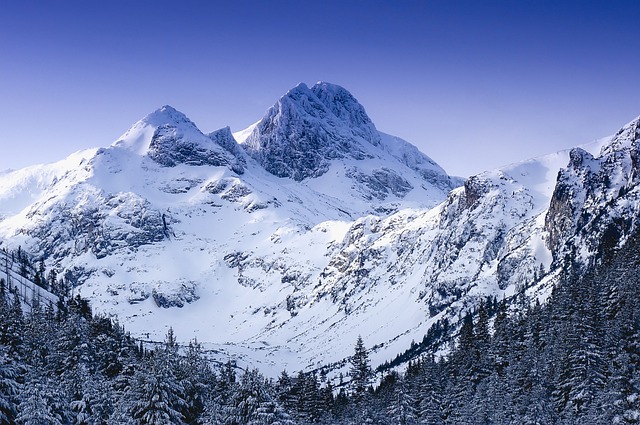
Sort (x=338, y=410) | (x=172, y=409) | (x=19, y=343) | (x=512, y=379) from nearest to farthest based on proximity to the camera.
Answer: (x=172, y=409) < (x=19, y=343) < (x=512, y=379) < (x=338, y=410)

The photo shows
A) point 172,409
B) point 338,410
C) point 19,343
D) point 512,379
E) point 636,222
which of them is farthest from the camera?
point 636,222

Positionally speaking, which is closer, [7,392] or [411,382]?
[7,392]

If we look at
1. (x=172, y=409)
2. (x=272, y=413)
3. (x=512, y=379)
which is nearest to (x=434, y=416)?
(x=512, y=379)

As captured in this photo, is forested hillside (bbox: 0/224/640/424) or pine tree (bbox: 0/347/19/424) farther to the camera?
forested hillside (bbox: 0/224/640/424)

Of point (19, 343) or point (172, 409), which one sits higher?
point (19, 343)

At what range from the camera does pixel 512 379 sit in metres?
82.7

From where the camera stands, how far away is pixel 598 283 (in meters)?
99.8

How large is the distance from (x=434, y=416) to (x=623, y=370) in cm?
2603

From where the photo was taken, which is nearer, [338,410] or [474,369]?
[474,369]

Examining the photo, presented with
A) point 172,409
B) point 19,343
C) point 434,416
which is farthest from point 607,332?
point 19,343

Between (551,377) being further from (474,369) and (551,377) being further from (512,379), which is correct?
(474,369)

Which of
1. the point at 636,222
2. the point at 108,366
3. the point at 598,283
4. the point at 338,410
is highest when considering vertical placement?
the point at 636,222

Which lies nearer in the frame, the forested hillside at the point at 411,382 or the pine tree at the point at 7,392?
the pine tree at the point at 7,392

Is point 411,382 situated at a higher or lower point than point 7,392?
lower
